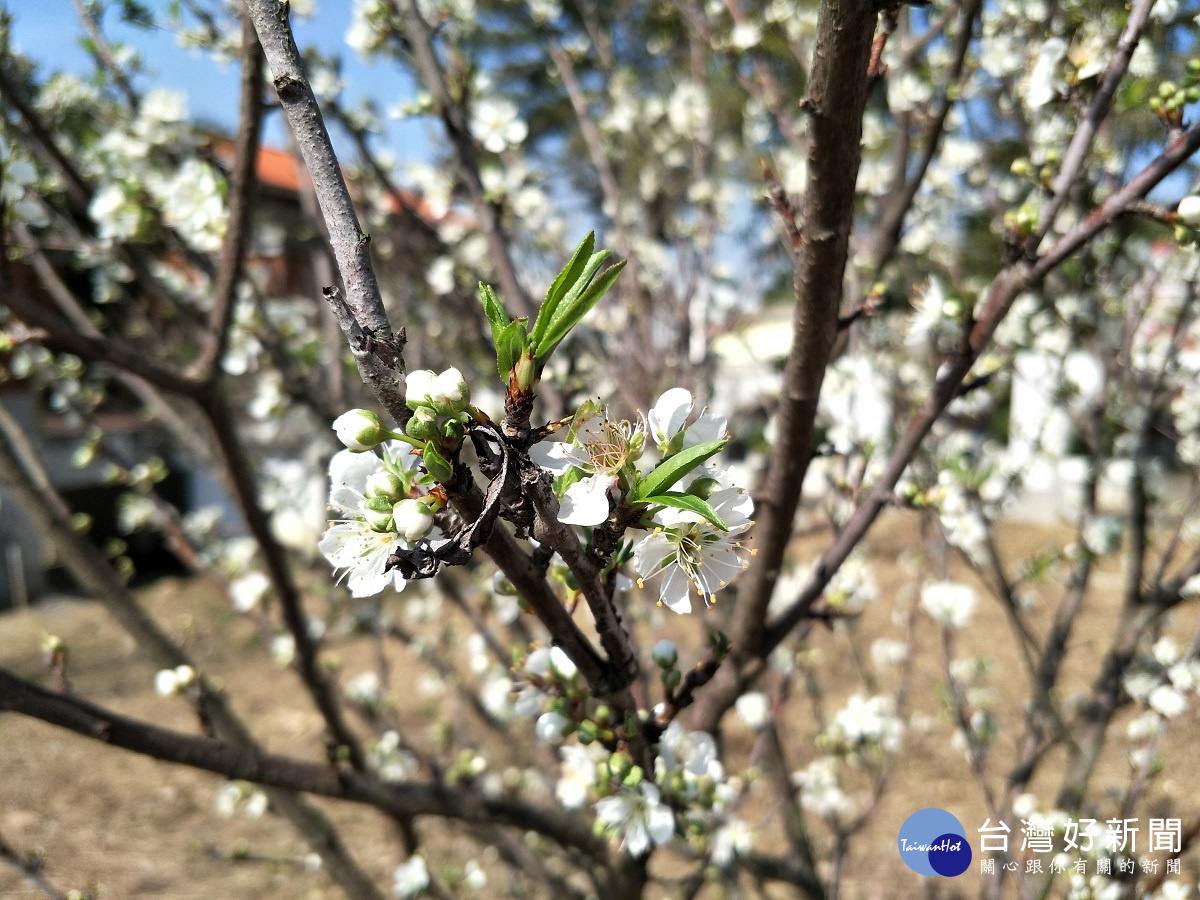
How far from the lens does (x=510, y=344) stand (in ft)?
2.45

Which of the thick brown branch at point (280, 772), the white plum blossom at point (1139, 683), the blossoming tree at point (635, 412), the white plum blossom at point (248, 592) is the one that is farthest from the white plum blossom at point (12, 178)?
the white plum blossom at point (1139, 683)

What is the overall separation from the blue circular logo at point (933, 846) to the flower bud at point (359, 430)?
182cm

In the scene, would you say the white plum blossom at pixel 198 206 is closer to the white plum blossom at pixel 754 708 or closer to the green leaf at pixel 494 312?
the green leaf at pixel 494 312

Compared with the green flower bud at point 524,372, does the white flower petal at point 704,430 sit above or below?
above

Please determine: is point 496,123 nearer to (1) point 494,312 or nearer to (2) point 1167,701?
(1) point 494,312

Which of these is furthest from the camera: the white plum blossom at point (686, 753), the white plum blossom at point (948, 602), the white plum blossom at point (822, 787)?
Answer: the white plum blossom at point (948, 602)

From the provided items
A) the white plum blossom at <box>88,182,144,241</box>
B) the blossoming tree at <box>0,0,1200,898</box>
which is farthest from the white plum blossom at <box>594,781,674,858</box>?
the white plum blossom at <box>88,182,144,241</box>

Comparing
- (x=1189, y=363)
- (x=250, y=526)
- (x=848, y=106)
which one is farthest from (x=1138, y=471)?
(x=250, y=526)

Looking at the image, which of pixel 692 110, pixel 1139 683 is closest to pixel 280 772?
pixel 1139 683

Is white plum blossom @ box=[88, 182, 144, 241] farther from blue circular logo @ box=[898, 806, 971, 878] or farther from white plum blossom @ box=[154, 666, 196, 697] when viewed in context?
blue circular logo @ box=[898, 806, 971, 878]

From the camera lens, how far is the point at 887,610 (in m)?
7.21

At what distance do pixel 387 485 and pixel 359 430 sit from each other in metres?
0.08

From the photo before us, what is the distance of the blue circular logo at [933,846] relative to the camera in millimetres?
1904

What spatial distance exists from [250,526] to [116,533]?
9.41 metres
